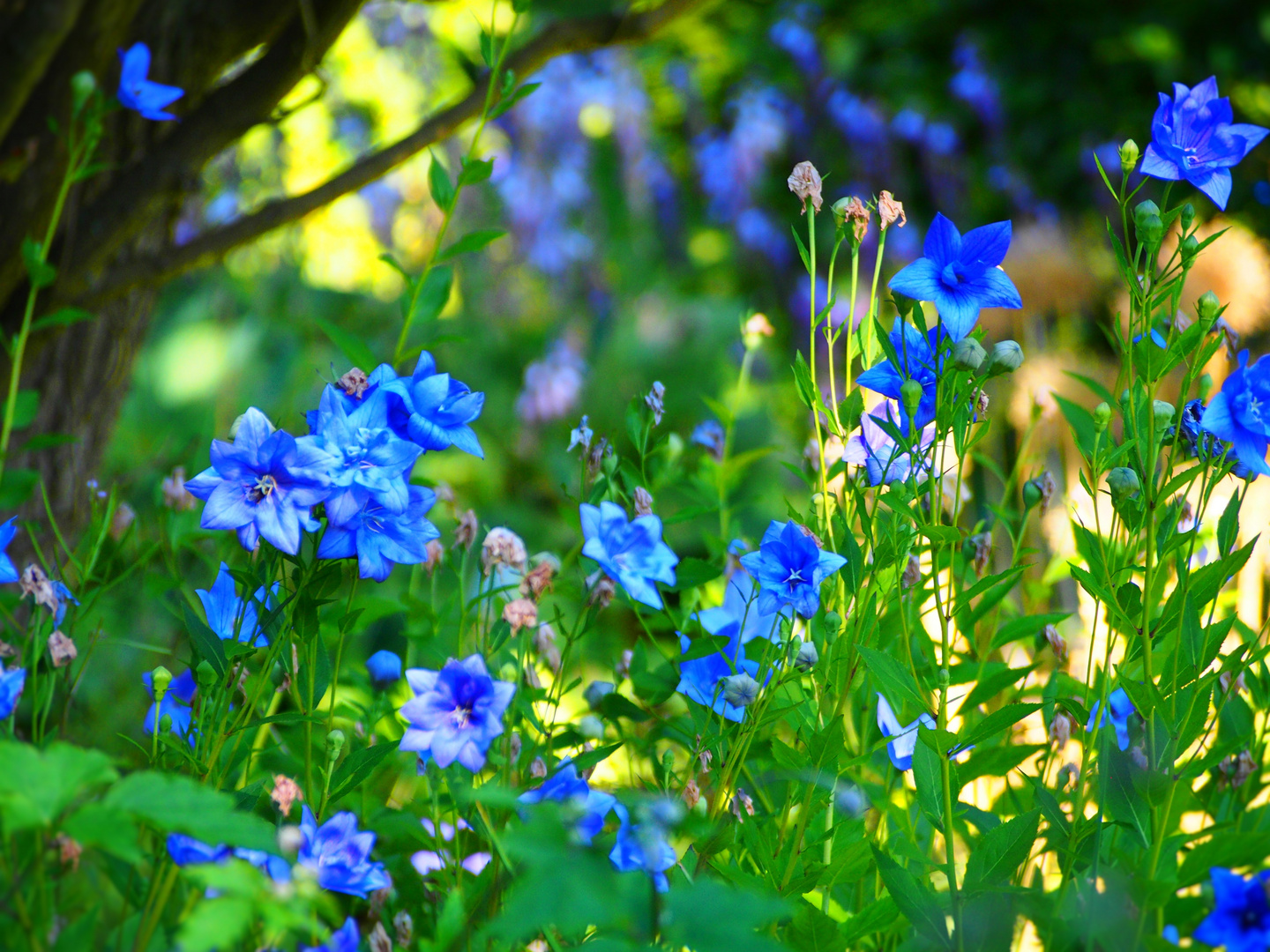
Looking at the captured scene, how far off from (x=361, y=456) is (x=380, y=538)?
5cm

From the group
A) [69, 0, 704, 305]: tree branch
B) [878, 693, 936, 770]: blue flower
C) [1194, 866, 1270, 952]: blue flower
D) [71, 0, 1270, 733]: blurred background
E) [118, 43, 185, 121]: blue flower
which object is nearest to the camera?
[1194, 866, 1270, 952]: blue flower

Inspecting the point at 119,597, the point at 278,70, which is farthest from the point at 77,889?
the point at 119,597

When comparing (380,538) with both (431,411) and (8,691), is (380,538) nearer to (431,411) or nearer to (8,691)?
(431,411)

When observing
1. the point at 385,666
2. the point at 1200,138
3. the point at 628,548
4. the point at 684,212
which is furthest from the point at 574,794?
the point at 684,212

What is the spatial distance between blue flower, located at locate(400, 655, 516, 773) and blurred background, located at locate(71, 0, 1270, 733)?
89 centimetres

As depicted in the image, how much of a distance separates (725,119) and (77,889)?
588cm

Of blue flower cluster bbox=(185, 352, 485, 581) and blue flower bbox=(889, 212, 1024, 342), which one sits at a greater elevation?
blue flower bbox=(889, 212, 1024, 342)

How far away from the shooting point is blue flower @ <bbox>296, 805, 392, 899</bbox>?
0.52m

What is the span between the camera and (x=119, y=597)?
5.53 feet

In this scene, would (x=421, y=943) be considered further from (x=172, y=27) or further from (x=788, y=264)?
(x=788, y=264)

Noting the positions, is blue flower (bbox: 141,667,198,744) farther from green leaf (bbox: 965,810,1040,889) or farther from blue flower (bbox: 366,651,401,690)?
green leaf (bbox: 965,810,1040,889)

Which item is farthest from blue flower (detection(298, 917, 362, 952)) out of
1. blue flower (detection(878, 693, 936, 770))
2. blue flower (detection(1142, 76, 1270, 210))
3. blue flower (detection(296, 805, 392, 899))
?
blue flower (detection(1142, 76, 1270, 210))

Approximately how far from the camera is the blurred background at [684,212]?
260cm

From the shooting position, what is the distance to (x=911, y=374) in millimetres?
633
